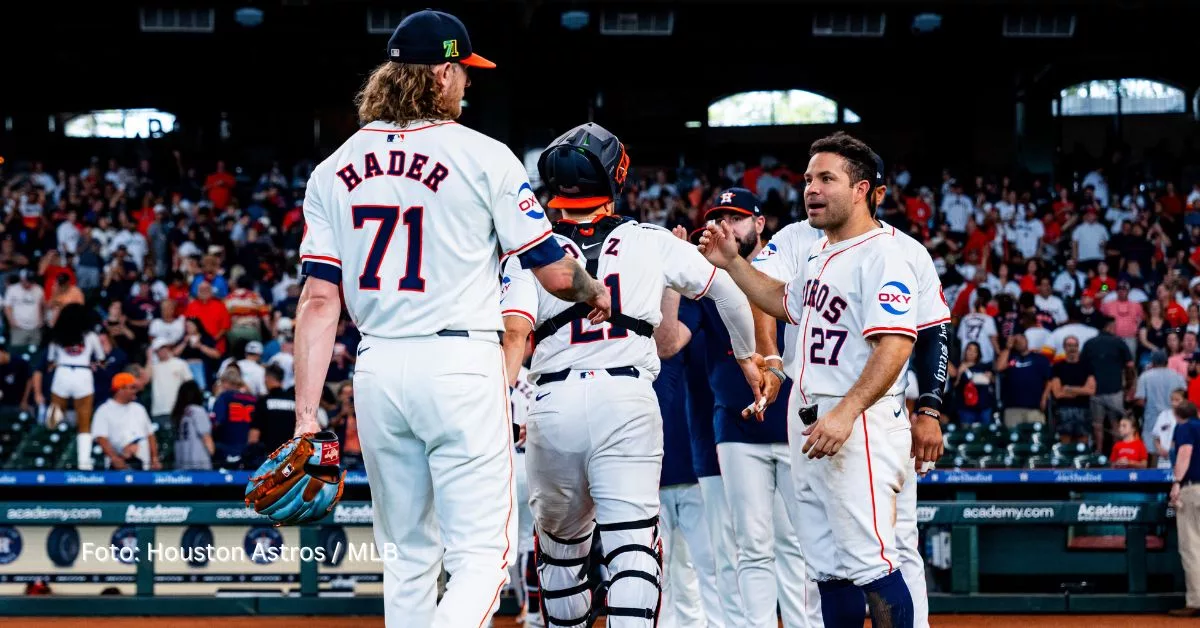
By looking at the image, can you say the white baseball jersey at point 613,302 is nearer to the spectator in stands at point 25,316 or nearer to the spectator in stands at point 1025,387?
the spectator in stands at point 1025,387

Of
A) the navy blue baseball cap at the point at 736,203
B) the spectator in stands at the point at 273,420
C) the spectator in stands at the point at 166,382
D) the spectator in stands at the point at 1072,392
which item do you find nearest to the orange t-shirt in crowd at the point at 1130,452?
the spectator in stands at the point at 1072,392

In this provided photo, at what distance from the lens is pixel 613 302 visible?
5293 mm

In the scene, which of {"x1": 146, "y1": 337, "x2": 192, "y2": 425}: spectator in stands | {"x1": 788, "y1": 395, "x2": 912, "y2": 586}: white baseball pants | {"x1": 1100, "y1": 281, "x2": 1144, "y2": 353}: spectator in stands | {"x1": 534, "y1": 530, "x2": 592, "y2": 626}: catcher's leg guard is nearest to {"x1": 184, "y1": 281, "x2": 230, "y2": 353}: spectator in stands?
{"x1": 146, "y1": 337, "x2": 192, "y2": 425}: spectator in stands

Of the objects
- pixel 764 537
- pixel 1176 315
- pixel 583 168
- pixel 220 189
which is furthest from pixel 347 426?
pixel 220 189

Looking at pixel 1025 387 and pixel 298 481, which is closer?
pixel 298 481

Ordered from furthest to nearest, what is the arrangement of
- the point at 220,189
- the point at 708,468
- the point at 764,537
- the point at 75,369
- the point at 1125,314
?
the point at 220,189 < the point at 1125,314 < the point at 75,369 < the point at 708,468 < the point at 764,537

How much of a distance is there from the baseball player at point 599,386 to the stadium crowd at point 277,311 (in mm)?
6162

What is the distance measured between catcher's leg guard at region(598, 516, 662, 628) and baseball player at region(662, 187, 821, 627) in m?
1.30

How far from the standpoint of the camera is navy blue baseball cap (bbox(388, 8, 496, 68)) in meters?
4.41

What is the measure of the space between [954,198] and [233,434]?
12315 mm

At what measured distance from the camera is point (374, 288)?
4324mm

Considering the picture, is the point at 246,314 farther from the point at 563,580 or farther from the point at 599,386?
the point at 599,386

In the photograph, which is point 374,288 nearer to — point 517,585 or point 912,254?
point 912,254

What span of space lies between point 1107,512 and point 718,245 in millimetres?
5722
